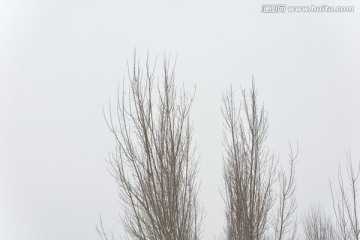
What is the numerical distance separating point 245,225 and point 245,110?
194 centimetres

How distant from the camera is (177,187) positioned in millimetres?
4328

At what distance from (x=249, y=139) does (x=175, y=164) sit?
8.99ft

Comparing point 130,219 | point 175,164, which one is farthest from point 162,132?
A: point 130,219


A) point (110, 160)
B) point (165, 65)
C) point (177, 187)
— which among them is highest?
point (165, 65)

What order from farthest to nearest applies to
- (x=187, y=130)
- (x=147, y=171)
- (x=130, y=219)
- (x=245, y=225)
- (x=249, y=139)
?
(x=249, y=139)
(x=245, y=225)
(x=130, y=219)
(x=187, y=130)
(x=147, y=171)

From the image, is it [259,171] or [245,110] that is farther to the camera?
[245,110]

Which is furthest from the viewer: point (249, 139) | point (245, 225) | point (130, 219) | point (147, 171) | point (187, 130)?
point (249, 139)

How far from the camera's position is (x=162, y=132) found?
430 centimetres

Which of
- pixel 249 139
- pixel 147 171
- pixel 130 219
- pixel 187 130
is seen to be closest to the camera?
pixel 147 171

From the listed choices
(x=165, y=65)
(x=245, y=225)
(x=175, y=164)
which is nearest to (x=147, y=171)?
(x=175, y=164)

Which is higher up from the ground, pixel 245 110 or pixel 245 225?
pixel 245 110

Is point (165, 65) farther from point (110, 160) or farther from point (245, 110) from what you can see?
point (245, 110)

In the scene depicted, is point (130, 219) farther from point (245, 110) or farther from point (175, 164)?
point (245, 110)

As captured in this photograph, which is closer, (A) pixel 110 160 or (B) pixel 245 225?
(A) pixel 110 160
